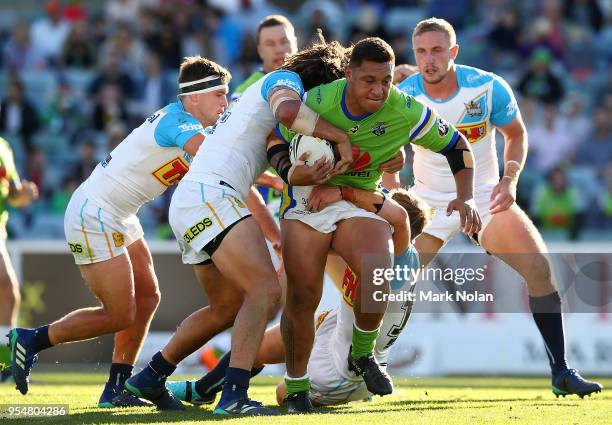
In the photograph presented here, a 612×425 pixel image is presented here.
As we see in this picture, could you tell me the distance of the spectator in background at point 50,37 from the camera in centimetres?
1927

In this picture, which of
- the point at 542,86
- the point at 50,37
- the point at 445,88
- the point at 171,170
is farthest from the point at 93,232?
the point at 50,37

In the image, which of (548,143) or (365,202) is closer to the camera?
(365,202)

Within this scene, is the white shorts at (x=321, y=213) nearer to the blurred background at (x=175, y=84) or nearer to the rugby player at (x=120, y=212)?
the rugby player at (x=120, y=212)

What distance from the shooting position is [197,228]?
724 cm

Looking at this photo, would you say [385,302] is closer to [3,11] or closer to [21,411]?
[21,411]

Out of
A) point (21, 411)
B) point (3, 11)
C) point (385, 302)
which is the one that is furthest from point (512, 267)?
point (3, 11)

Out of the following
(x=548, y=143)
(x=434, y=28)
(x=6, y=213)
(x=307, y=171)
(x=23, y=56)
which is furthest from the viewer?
(x=23, y=56)

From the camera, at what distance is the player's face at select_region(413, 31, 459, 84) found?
9133 mm

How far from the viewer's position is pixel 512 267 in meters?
9.07

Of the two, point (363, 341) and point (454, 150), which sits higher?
point (454, 150)

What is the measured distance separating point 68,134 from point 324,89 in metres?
11.4

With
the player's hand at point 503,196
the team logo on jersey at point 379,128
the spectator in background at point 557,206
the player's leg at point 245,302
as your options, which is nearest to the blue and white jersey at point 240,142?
the player's leg at point 245,302

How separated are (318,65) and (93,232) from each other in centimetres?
202

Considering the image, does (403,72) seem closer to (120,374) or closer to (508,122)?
(508,122)
